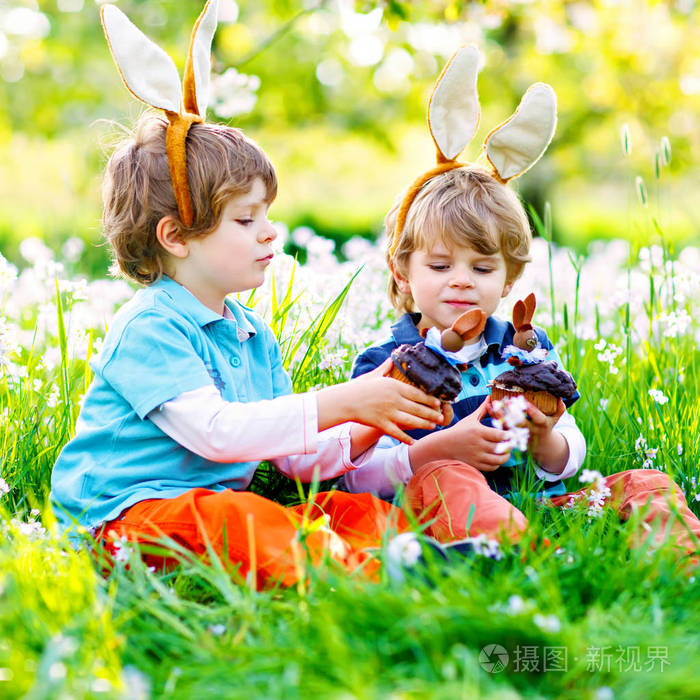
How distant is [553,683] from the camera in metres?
1.68

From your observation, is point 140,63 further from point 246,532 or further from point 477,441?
point 477,441

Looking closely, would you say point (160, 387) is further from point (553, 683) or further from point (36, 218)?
point (36, 218)

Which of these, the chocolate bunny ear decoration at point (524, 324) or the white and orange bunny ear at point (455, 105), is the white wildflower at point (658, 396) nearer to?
the chocolate bunny ear decoration at point (524, 324)

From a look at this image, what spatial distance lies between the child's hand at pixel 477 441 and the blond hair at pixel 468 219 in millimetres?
591

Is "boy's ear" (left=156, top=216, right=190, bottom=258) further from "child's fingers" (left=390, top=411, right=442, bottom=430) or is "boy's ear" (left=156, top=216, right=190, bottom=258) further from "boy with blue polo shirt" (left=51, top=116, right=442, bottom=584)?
"child's fingers" (left=390, top=411, right=442, bottom=430)

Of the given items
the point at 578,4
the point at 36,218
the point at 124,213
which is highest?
the point at 578,4

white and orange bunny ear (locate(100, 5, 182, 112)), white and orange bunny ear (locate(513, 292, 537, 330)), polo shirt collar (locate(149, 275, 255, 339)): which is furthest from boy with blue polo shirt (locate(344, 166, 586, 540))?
white and orange bunny ear (locate(100, 5, 182, 112))

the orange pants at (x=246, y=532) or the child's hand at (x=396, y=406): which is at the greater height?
the child's hand at (x=396, y=406)

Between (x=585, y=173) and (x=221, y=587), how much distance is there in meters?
14.1

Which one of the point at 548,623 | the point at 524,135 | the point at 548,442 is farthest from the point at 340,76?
the point at 548,623

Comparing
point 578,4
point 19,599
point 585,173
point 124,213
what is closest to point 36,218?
point 578,4

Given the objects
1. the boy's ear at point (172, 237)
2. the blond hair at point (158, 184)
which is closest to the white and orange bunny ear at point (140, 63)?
the blond hair at point (158, 184)

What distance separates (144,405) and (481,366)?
1164 millimetres

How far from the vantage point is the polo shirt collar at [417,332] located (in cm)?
294
